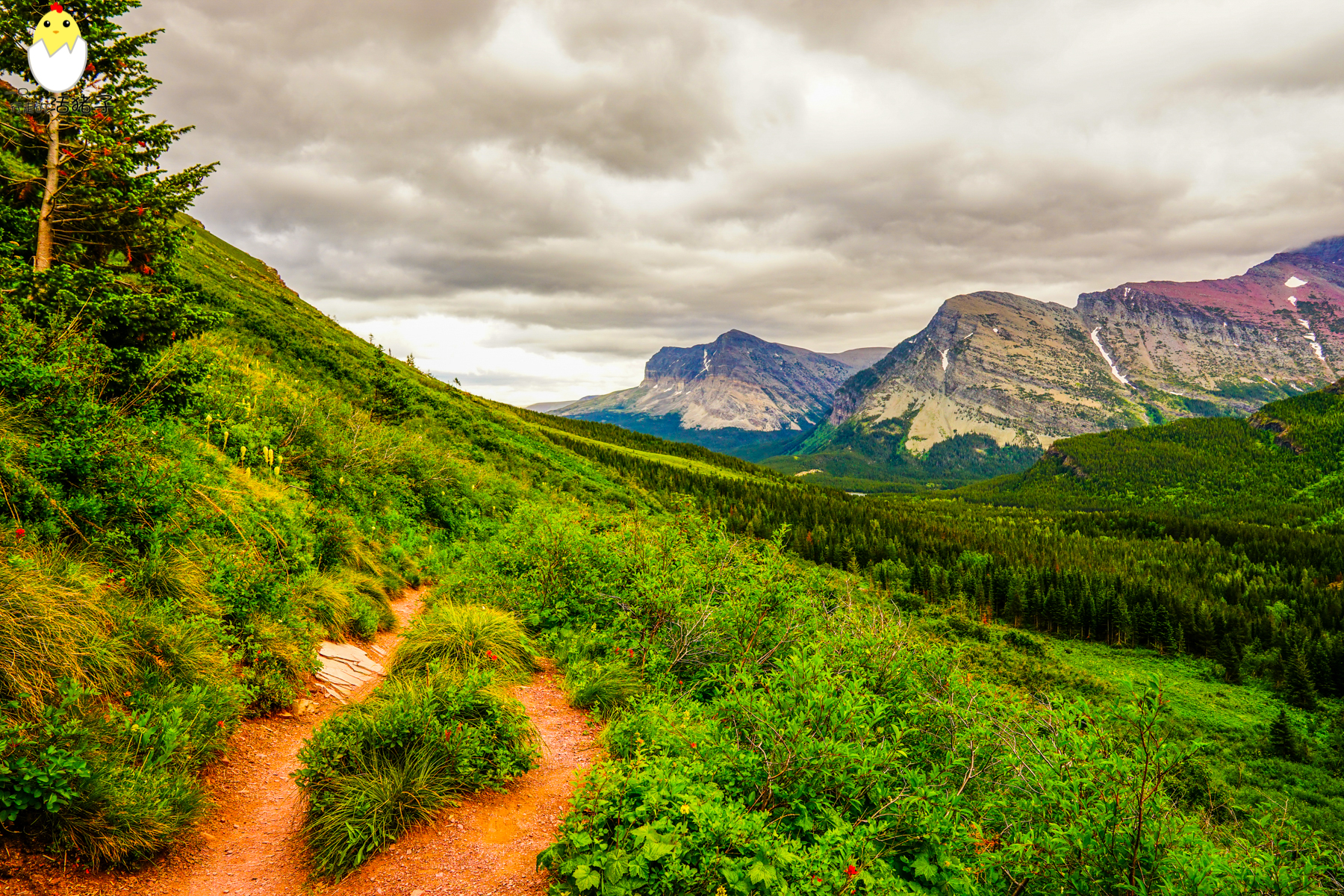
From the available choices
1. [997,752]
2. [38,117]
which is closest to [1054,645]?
[997,752]

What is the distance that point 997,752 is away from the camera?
870 cm

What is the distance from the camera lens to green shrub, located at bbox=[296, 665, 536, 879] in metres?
5.86

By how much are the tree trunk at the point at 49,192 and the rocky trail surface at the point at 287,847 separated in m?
10.5

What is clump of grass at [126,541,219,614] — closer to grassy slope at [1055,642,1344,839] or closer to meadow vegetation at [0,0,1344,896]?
meadow vegetation at [0,0,1344,896]

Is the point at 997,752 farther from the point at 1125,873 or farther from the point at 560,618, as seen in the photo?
the point at 560,618

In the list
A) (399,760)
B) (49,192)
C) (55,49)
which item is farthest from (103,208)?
(399,760)

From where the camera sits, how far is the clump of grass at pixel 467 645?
9859 mm

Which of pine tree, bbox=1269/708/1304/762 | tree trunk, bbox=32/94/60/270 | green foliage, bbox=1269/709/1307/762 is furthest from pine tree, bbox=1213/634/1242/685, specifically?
tree trunk, bbox=32/94/60/270

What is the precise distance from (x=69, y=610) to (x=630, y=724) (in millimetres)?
7052

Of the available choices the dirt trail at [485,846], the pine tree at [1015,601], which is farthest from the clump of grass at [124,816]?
the pine tree at [1015,601]

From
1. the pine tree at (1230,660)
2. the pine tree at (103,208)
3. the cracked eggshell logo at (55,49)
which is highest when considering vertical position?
the cracked eggshell logo at (55,49)

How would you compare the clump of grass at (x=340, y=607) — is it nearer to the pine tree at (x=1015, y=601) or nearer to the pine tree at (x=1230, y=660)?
the pine tree at (x=1230, y=660)

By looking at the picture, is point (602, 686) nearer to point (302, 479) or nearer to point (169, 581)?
point (169, 581)

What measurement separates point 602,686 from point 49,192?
14.8 meters
